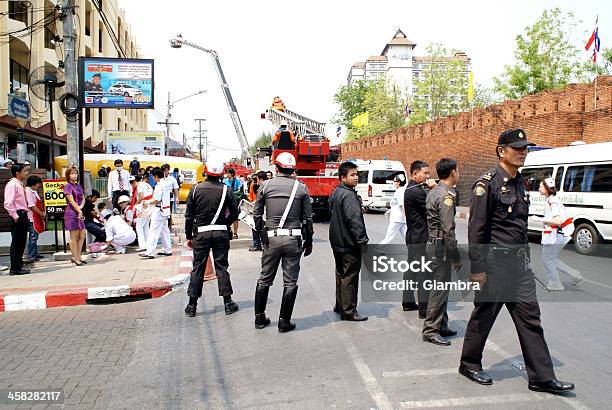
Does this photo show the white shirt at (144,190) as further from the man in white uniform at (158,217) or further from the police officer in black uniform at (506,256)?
the police officer in black uniform at (506,256)

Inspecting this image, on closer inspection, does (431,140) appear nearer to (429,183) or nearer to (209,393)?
(429,183)

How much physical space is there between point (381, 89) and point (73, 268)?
40070 millimetres

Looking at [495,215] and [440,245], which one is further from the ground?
[495,215]

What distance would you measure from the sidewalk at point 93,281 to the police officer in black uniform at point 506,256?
4923 mm

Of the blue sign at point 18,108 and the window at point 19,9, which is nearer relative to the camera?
the blue sign at point 18,108

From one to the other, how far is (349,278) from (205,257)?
5.75 ft

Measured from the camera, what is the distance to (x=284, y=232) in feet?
17.5

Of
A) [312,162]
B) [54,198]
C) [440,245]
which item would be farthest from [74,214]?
[312,162]

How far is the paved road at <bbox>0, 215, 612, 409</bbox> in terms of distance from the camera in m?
3.71

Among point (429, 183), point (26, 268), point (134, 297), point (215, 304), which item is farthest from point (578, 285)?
point (26, 268)

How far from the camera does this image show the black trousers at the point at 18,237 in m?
8.20

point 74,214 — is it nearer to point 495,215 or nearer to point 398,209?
point 398,209

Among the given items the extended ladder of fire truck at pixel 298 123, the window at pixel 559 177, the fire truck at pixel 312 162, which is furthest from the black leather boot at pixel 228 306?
the extended ladder of fire truck at pixel 298 123

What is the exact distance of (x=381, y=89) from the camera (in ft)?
150
